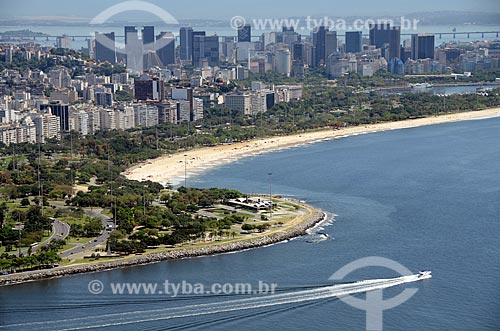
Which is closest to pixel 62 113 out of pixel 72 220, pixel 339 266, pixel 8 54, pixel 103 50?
pixel 72 220

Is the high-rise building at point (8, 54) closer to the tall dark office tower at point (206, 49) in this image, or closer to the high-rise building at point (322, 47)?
the tall dark office tower at point (206, 49)

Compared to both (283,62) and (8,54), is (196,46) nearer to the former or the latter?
(283,62)

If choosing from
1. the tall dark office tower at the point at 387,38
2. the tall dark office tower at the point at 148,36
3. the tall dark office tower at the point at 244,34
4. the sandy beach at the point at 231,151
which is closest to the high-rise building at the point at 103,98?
the sandy beach at the point at 231,151

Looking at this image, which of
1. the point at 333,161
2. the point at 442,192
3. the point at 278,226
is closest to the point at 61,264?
the point at 278,226

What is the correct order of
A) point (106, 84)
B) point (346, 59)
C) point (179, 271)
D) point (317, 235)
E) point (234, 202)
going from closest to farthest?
point (179, 271) → point (317, 235) → point (234, 202) → point (106, 84) → point (346, 59)

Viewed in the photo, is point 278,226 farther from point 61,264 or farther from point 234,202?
point 61,264

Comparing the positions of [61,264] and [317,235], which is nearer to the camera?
[61,264]
